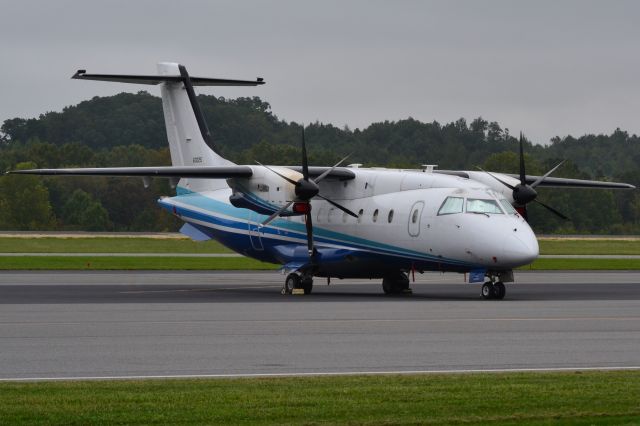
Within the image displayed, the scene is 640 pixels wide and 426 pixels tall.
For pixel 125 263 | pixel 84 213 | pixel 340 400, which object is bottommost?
pixel 340 400

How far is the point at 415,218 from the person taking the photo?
104ft

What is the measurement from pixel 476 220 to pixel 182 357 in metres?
15.0

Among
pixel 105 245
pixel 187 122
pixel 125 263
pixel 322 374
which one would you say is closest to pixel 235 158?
pixel 105 245

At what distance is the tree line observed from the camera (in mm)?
98125

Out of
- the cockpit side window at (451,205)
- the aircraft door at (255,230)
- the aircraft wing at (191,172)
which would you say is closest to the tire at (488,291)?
the cockpit side window at (451,205)

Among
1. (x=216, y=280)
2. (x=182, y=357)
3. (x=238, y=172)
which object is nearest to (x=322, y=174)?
(x=238, y=172)

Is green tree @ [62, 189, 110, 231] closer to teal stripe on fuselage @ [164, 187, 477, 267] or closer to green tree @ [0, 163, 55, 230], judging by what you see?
green tree @ [0, 163, 55, 230]

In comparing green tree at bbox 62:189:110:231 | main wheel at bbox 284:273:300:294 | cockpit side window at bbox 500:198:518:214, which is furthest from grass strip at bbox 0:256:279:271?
green tree at bbox 62:189:110:231

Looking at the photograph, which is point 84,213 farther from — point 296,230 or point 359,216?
point 359,216

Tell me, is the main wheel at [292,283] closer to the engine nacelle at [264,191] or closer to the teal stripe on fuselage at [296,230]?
the teal stripe on fuselage at [296,230]

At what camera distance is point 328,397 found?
12.7 metres

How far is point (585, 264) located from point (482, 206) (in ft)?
79.9

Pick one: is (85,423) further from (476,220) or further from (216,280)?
(216,280)

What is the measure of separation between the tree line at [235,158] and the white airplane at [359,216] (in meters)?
49.0
